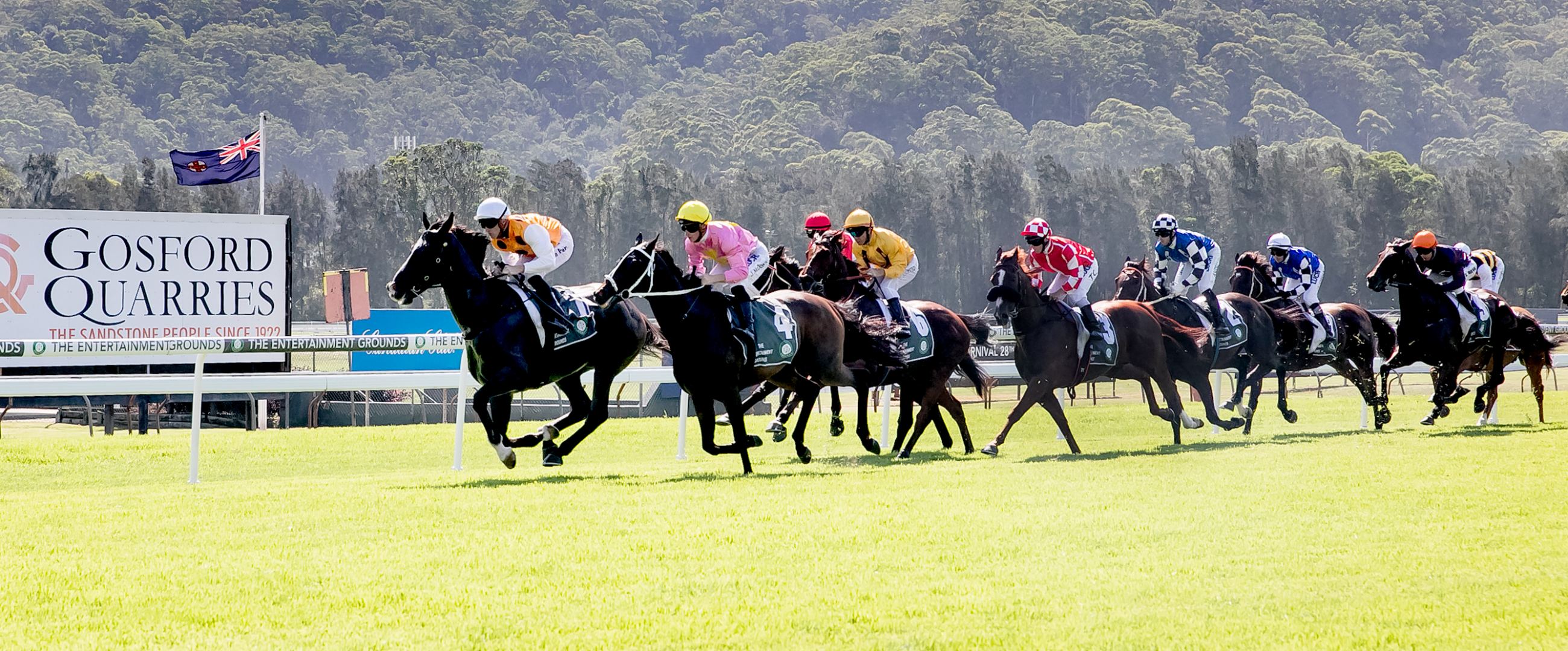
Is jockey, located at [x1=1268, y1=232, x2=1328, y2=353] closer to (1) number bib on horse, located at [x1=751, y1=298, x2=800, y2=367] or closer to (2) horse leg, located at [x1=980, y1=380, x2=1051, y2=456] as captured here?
(2) horse leg, located at [x1=980, y1=380, x2=1051, y2=456]

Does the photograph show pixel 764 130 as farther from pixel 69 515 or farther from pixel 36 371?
pixel 69 515

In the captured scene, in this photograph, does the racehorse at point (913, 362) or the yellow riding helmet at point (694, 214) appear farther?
the racehorse at point (913, 362)

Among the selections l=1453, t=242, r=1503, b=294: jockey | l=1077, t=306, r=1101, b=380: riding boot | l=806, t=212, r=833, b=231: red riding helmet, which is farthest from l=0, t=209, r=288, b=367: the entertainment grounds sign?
l=1453, t=242, r=1503, b=294: jockey

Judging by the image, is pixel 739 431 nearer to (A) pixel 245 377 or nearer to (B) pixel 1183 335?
(B) pixel 1183 335

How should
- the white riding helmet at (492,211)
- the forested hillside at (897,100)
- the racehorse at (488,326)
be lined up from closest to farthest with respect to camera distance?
the racehorse at (488,326) → the white riding helmet at (492,211) → the forested hillside at (897,100)

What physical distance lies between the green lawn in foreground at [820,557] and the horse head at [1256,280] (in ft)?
14.2

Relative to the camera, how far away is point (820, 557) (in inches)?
230

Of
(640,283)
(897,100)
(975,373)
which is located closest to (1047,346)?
(975,373)

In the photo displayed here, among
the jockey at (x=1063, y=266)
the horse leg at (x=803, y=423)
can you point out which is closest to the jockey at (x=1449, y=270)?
the jockey at (x=1063, y=266)

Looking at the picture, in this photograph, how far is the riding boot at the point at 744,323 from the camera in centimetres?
991

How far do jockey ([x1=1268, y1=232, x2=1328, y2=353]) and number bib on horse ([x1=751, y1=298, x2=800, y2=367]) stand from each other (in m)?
5.71

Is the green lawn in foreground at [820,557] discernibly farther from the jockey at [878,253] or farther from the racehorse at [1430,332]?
the racehorse at [1430,332]

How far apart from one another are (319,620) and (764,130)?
157 meters

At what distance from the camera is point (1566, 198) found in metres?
57.3
